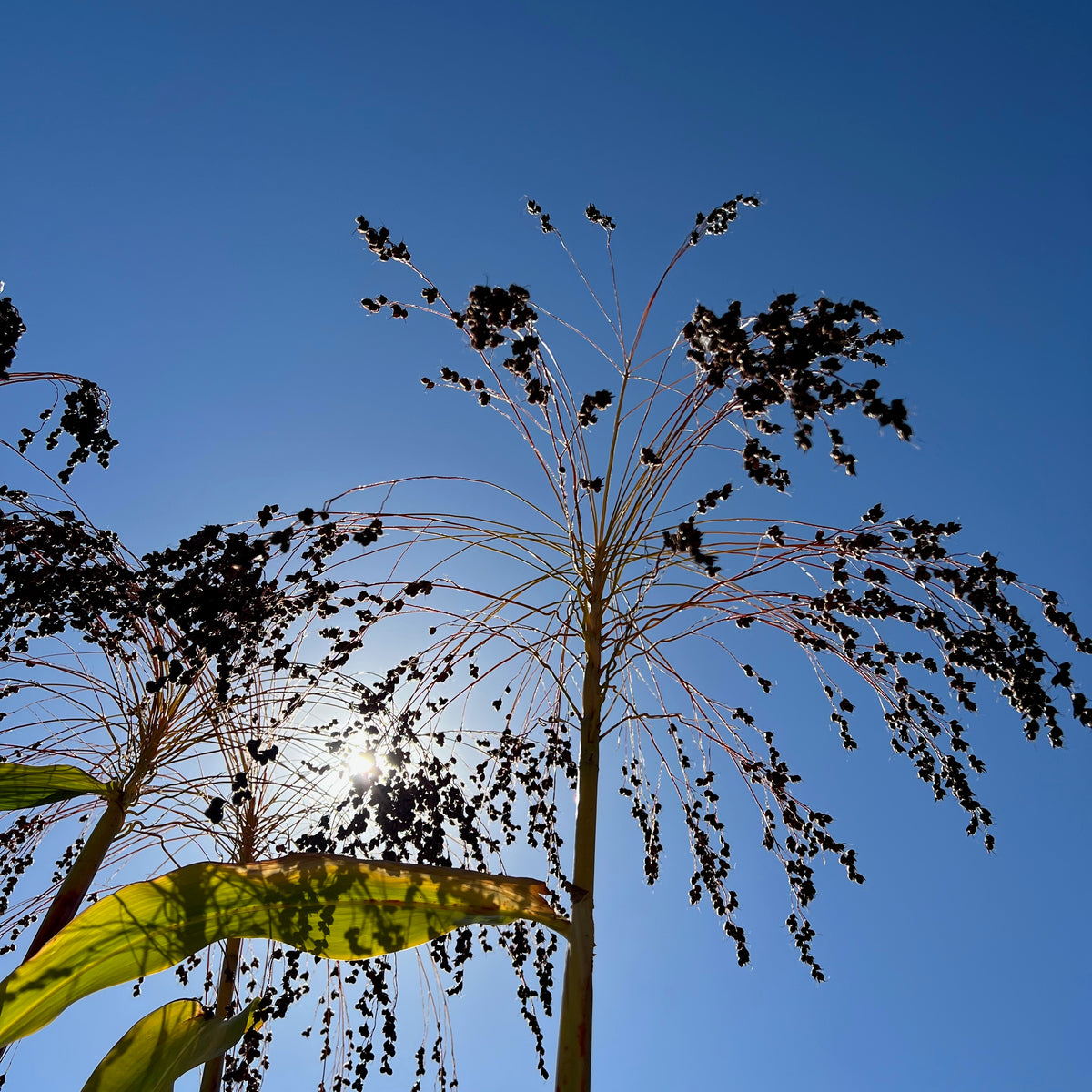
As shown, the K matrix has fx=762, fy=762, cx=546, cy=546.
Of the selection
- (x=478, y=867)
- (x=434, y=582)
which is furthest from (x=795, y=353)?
(x=478, y=867)

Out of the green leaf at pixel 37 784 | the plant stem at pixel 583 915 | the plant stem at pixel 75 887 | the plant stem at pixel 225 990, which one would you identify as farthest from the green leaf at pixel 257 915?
the plant stem at pixel 225 990

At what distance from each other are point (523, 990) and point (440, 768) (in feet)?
2.96

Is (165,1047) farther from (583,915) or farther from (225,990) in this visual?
(225,990)

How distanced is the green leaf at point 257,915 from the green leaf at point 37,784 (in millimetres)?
1614

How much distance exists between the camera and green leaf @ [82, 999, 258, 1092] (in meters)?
2.49

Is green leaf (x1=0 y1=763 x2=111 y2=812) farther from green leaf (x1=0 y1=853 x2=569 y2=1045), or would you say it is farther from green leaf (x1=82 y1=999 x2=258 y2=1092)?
green leaf (x1=0 y1=853 x2=569 y2=1045)

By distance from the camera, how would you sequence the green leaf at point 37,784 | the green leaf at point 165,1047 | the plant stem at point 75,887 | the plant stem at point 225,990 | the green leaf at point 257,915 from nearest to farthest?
1. the green leaf at point 257,915
2. the green leaf at point 165,1047
3. the plant stem at point 75,887
4. the green leaf at point 37,784
5. the plant stem at point 225,990

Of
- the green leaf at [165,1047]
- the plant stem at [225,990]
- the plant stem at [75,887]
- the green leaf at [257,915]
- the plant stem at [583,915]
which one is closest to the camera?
the plant stem at [583,915]

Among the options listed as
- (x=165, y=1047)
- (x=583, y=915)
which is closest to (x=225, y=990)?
(x=165, y=1047)

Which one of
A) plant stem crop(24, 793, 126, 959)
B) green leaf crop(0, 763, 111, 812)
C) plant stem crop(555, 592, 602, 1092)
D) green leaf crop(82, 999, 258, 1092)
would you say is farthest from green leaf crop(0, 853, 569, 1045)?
green leaf crop(0, 763, 111, 812)

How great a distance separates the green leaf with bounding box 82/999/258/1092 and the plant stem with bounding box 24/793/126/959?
0.55 meters

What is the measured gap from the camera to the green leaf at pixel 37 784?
361 centimetres

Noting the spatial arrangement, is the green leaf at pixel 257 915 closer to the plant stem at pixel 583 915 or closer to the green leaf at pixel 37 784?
the plant stem at pixel 583 915

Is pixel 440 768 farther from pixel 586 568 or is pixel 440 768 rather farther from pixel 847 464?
pixel 847 464
